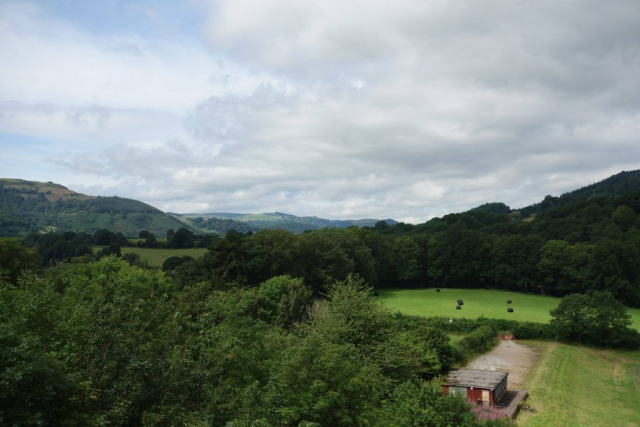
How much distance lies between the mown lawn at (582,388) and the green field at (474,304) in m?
11.3

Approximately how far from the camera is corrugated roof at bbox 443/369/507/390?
25.0 metres

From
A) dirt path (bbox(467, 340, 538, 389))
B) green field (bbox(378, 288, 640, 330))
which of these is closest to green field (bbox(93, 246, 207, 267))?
green field (bbox(378, 288, 640, 330))

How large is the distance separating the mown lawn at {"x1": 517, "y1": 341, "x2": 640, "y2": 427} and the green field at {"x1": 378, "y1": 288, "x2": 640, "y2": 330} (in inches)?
444

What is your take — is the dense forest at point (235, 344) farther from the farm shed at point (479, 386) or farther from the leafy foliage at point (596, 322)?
the farm shed at point (479, 386)

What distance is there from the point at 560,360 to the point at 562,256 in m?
39.1

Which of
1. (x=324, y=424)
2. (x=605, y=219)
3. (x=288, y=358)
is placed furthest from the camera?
(x=605, y=219)

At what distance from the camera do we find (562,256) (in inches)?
2739

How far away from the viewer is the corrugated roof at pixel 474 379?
2495 centimetres

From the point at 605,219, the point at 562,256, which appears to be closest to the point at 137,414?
the point at 562,256

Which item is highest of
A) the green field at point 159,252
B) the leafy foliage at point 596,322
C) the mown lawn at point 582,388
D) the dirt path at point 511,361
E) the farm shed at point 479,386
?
the green field at point 159,252

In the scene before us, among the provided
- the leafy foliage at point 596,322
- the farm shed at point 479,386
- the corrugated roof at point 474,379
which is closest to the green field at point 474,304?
the leafy foliage at point 596,322

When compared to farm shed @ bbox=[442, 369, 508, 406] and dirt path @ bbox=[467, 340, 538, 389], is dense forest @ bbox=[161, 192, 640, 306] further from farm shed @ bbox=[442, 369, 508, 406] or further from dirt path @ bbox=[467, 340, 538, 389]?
farm shed @ bbox=[442, 369, 508, 406]

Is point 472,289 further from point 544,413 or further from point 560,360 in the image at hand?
point 544,413

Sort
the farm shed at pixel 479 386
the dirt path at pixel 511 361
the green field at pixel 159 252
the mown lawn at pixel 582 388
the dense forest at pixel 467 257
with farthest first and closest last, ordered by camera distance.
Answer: the green field at pixel 159 252 → the dense forest at pixel 467 257 → the dirt path at pixel 511 361 → the farm shed at pixel 479 386 → the mown lawn at pixel 582 388
